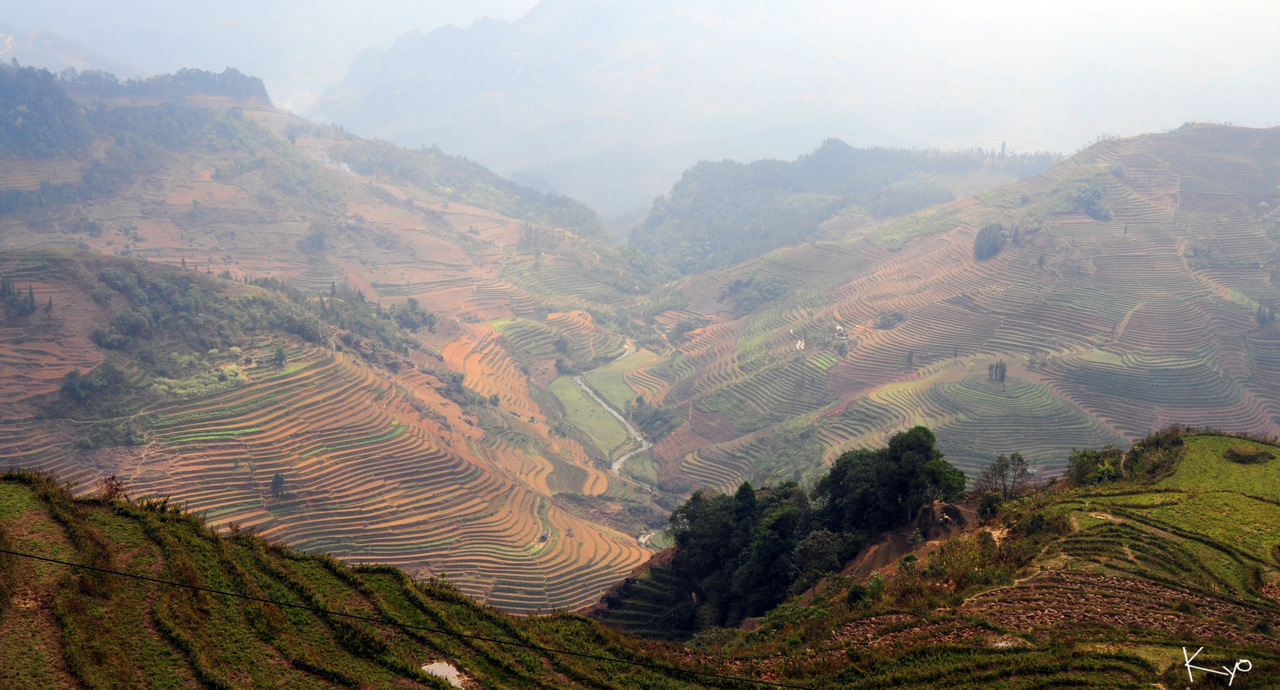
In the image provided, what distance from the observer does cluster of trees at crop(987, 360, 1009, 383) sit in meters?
57.1

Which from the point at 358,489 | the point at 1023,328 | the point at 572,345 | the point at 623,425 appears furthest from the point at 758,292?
the point at 358,489

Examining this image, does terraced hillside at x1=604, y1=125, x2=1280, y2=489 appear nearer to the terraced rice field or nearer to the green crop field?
the green crop field

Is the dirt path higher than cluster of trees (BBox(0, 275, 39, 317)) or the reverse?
the reverse

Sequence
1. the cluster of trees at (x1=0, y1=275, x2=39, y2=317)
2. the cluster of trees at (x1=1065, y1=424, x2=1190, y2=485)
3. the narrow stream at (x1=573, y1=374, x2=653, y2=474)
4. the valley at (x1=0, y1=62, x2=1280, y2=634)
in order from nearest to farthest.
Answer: the cluster of trees at (x1=1065, y1=424, x2=1190, y2=485) → the valley at (x1=0, y1=62, x2=1280, y2=634) → the cluster of trees at (x1=0, y1=275, x2=39, y2=317) → the narrow stream at (x1=573, y1=374, x2=653, y2=474)

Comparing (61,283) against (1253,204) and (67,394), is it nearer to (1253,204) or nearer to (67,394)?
(67,394)

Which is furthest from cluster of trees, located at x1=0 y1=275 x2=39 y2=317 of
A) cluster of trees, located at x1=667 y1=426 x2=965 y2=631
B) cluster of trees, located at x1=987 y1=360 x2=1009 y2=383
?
cluster of trees, located at x1=987 y1=360 x2=1009 y2=383

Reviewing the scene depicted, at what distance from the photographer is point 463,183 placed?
139875 millimetres

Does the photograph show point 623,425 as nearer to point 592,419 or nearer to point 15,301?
point 592,419

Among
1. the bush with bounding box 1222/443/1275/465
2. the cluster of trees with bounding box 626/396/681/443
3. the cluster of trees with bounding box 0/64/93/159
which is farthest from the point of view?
the cluster of trees with bounding box 0/64/93/159

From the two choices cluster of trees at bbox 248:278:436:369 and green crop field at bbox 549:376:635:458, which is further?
green crop field at bbox 549:376:635:458

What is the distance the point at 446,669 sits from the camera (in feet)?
47.3

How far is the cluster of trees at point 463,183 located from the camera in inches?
5207

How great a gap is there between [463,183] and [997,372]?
108m

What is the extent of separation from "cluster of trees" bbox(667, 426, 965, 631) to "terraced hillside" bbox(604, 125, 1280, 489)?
941 inches
